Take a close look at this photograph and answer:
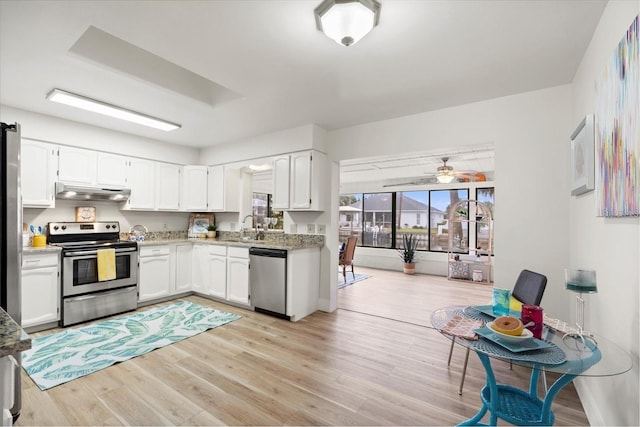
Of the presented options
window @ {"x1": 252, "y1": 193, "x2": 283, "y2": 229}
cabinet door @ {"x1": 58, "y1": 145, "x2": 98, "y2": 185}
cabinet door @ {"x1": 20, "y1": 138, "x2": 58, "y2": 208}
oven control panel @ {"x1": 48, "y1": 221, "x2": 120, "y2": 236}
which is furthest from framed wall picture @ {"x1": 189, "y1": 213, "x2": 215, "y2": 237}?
cabinet door @ {"x1": 20, "y1": 138, "x2": 58, "y2": 208}

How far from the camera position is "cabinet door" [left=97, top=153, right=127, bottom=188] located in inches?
167

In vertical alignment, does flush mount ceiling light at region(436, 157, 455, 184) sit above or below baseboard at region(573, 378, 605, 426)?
above

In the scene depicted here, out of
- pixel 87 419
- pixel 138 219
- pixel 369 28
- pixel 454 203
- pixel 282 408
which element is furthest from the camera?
pixel 454 203

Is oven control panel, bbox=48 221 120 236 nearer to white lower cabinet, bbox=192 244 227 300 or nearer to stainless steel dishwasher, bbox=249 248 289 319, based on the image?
white lower cabinet, bbox=192 244 227 300

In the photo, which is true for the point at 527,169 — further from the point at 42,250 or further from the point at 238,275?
the point at 42,250

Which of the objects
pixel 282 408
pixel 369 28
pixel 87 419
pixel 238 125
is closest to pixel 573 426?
pixel 282 408

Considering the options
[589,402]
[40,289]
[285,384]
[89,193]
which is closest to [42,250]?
[40,289]

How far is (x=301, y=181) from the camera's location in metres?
4.12

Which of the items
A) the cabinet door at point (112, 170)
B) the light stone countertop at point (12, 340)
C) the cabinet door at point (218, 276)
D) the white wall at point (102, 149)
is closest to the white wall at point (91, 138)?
the white wall at point (102, 149)

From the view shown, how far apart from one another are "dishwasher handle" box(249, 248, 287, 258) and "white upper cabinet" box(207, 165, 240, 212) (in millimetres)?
1295

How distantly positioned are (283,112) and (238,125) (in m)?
0.84

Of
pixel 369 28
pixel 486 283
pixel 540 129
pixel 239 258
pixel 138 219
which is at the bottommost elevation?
pixel 486 283

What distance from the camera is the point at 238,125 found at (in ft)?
13.4

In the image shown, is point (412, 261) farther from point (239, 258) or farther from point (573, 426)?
point (573, 426)
